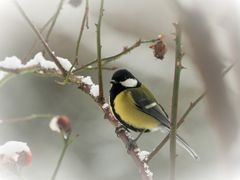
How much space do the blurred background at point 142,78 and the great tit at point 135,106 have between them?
0.04 meters

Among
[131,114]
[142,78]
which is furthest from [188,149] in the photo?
[142,78]

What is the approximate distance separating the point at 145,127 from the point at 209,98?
0.53 meters

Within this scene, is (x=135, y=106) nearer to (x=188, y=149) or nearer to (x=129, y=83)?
(x=129, y=83)

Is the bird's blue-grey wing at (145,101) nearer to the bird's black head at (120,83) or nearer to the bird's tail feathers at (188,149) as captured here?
the bird's black head at (120,83)

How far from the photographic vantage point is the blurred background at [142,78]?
0.20 meters

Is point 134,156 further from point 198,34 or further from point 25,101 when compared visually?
point 25,101

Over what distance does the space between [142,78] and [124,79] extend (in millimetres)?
290

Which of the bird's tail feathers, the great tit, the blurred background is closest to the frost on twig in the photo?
the blurred background

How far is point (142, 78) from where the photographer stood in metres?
0.99

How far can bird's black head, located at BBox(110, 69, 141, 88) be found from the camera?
27.2 inches

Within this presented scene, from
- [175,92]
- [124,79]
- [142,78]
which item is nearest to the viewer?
[175,92]

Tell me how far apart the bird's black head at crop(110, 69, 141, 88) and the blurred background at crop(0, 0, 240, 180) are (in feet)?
0.08

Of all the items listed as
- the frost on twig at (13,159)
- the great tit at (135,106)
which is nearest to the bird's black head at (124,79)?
the great tit at (135,106)

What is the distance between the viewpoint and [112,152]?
1.76 m
